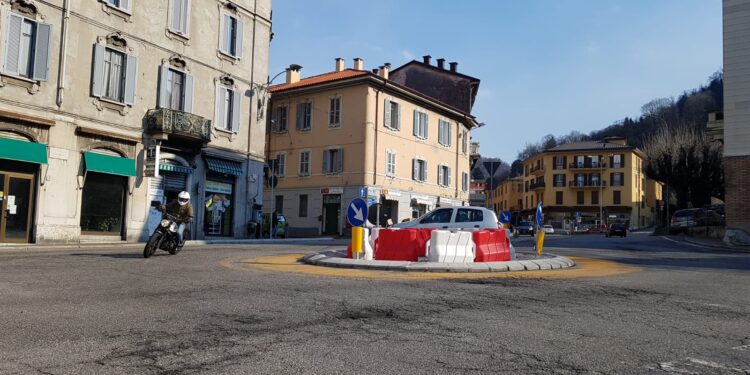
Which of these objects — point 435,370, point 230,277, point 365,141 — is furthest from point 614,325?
point 365,141

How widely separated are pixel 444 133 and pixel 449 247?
1354 inches

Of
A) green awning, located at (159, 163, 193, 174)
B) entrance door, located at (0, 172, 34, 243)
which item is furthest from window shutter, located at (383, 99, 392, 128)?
entrance door, located at (0, 172, 34, 243)

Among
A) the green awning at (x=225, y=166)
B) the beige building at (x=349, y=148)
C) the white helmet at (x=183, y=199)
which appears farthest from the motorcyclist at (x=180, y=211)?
the beige building at (x=349, y=148)

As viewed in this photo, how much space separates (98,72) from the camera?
21406mm

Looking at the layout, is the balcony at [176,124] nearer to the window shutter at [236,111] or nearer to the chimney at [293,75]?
the window shutter at [236,111]

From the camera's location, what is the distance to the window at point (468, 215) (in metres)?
16.7

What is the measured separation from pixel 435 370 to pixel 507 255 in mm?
10908

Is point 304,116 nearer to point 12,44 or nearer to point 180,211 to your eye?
point 12,44

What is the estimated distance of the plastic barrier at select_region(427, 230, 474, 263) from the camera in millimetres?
12797

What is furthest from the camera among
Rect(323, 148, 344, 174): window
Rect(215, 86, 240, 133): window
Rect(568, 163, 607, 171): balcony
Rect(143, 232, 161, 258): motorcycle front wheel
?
Rect(568, 163, 607, 171): balcony

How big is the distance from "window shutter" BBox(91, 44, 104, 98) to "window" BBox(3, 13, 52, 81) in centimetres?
182

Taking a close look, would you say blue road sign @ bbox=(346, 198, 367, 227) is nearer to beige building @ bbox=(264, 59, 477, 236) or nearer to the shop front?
the shop front

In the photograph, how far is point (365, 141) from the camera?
123ft

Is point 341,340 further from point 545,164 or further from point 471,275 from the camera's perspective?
point 545,164
